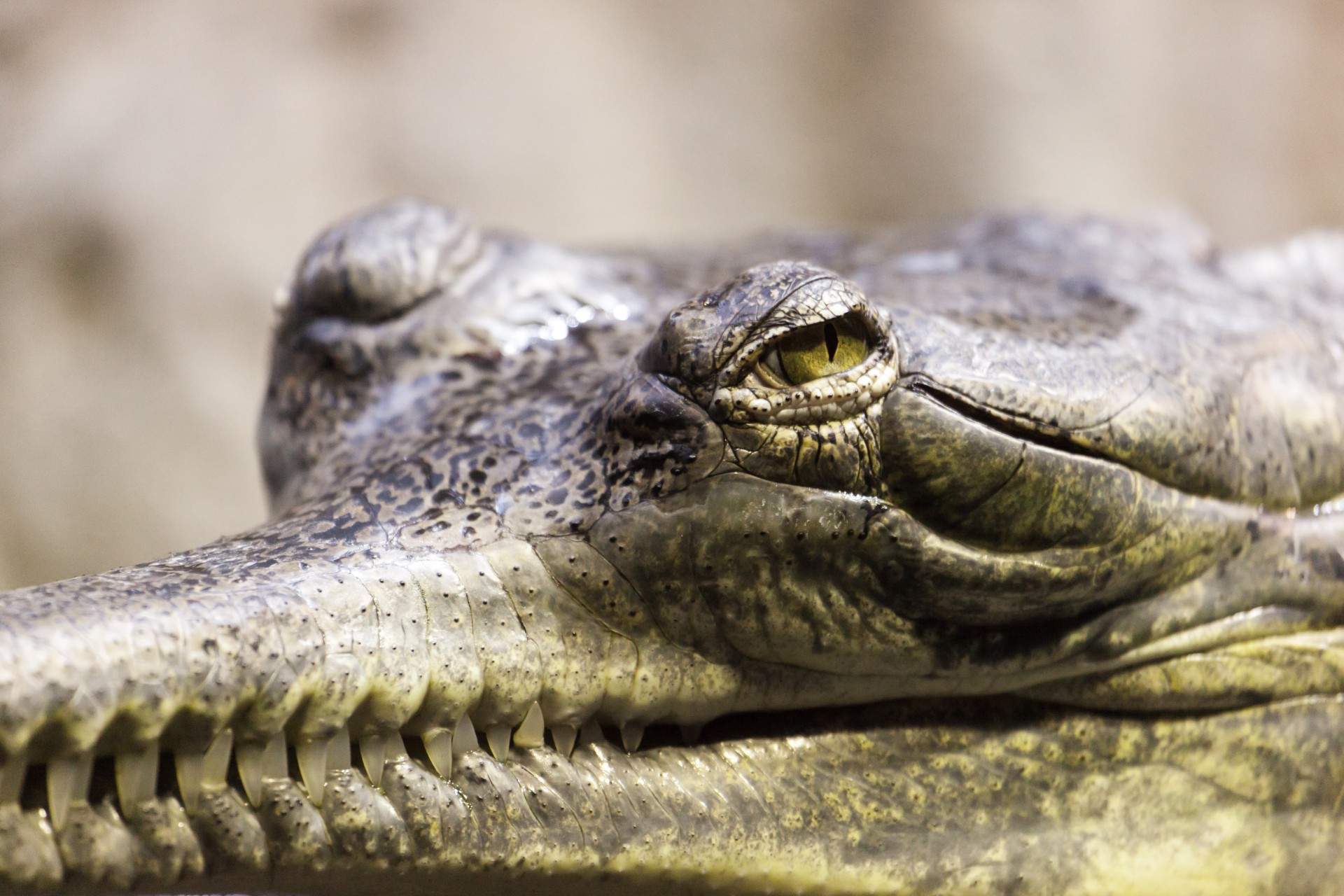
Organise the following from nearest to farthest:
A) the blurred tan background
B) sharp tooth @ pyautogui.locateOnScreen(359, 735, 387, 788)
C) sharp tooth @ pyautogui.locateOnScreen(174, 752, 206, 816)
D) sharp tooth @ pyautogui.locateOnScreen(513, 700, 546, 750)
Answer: sharp tooth @ pyautogui.locateOnScreen(174, 752, 206, 816) → sharp tooth @ pyautogui.locateOnScreen(359, 735, 387, 788) → sharp tooth @ pyautogui.locateOnScreen(513, 700, 546, 750) → the blurred tan background

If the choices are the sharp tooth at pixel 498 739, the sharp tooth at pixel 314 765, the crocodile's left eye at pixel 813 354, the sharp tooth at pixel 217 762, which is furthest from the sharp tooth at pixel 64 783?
the crocodile's left eye at pixel 813 354

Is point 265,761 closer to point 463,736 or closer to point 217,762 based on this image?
point 217,762

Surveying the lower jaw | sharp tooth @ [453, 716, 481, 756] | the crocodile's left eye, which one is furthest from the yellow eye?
sharp tooth @ [453, 716, 481, 756]

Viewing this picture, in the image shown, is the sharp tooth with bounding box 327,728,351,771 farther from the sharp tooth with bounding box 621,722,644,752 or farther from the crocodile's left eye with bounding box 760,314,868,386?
the crocodile's left eye with bounding box 760,314,868,386

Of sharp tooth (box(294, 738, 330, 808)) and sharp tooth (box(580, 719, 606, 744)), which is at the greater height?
sharp tooth (box(580, 719, 606, 744))

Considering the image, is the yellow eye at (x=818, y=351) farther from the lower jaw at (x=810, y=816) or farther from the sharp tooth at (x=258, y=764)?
the sharp tooth at (x=258, y=764)

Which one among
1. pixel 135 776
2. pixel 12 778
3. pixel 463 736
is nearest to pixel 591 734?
pixel 463 736
